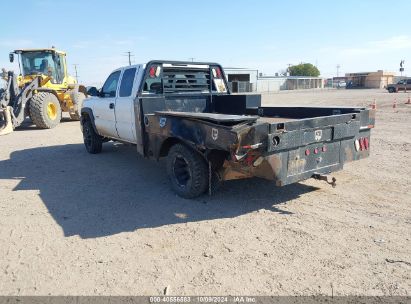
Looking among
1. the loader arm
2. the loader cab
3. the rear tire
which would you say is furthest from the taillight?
the loader cab

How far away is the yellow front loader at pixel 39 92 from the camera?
13.7m

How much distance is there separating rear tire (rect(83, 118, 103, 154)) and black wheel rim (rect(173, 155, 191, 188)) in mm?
4037

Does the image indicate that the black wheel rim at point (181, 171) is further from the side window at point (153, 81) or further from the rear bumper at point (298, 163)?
the side window at point (153, 81)

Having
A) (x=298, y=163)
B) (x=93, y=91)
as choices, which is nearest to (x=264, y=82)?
(x=93, y=91)

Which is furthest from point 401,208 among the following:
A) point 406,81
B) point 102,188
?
point 406,81

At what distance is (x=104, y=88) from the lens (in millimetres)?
7828

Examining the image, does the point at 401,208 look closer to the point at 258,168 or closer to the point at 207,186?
the point at 258,168

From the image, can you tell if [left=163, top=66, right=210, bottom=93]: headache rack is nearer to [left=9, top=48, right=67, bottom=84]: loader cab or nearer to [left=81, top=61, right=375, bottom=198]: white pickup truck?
[left=81, top=61, right=375, bottom=198]: white pickup truck

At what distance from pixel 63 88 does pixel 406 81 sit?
4546 centimetres

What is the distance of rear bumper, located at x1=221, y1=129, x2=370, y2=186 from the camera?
14.1 feet

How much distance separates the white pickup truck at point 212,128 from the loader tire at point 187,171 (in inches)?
0.6

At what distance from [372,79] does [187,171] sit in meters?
80.1

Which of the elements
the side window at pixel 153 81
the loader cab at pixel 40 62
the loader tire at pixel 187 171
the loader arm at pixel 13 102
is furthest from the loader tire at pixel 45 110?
the loader tire at pixel 187 171

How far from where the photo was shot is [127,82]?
6828 millimetres
